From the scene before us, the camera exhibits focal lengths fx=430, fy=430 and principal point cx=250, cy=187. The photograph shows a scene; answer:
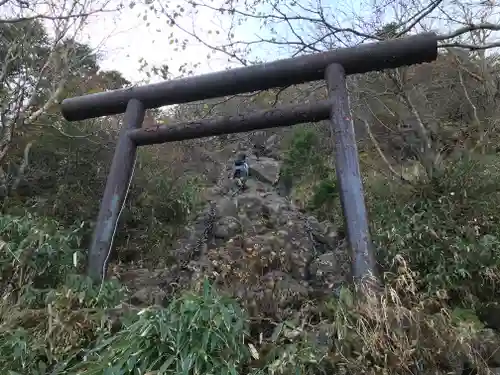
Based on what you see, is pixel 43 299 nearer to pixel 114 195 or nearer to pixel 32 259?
pixel 32 259

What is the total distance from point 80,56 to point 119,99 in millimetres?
5803

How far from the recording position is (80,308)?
2.82 m

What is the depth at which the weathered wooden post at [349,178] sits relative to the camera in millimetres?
2818

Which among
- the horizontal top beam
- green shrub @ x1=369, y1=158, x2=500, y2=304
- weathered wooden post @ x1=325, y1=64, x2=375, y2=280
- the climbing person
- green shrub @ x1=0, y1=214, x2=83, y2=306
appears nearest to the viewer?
weathered wooden post @ x1=325, y1=64, x2=375, y2=280

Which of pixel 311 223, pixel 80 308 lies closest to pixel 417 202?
pixel 311 223

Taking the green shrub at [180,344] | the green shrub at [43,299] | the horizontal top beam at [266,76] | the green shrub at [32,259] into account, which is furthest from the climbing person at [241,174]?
the green shrub at [180,344]

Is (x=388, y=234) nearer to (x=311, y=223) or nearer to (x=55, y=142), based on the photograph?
(x=311, y=223)

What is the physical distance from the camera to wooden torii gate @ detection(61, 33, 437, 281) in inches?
126

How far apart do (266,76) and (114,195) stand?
161cm

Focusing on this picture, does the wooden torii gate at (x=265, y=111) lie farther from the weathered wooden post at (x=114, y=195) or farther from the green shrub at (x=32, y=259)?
the green shrub at (x=32, y=259)

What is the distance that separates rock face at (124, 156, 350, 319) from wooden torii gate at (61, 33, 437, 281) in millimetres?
788

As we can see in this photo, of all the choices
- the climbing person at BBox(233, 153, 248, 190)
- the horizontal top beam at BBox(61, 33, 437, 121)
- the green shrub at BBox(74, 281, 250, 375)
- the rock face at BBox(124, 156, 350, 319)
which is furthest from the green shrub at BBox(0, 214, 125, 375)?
the climbing person at BBox(233, 153, 248, 190)

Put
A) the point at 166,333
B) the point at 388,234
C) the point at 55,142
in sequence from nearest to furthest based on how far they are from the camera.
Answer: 1. the point at 166,333
2. the point at 388,234
3. the point at 55,142

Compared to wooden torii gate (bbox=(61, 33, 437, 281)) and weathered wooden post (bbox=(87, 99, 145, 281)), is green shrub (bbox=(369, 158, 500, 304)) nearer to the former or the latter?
wooden torii gate (bbox=(61, 33, 437, 281))
